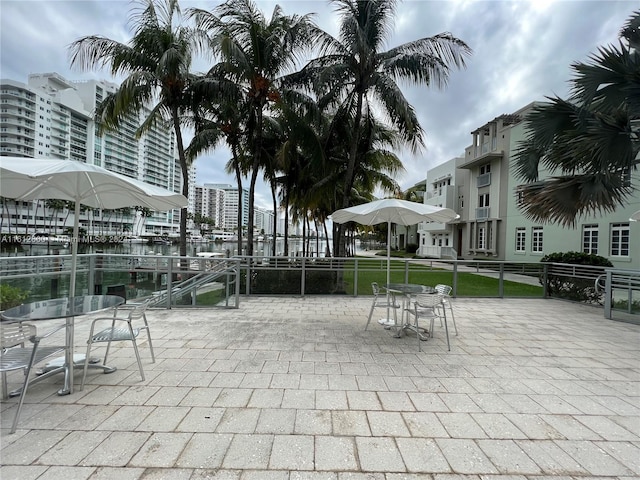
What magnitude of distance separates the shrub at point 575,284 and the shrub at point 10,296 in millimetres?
Answer: 12677

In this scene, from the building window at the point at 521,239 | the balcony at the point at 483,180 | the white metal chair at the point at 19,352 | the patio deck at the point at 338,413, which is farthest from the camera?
the balcony at the point at 483,180

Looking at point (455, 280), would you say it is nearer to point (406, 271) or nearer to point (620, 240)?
point (406, 271)

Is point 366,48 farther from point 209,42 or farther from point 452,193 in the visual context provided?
point 452,193

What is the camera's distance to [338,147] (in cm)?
1245

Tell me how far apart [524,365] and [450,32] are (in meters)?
9.07

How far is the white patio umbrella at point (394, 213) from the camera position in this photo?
5.12 m

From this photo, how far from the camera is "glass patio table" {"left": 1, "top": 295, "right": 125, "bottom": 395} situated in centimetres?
289

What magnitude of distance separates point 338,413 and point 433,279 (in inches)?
290

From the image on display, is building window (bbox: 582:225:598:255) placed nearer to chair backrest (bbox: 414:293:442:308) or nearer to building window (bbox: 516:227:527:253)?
building window (bbox: 516:227:527:253)

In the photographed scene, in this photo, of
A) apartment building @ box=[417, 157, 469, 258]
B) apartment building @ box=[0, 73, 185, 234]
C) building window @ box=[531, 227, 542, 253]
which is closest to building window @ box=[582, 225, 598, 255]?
building window @ box=[531, 227, 542, 253]

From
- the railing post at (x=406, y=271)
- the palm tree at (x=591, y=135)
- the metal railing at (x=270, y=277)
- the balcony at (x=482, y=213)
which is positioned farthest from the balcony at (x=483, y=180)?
the railing post at (x=406, y=271)

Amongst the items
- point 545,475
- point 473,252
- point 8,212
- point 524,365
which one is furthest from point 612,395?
point 8,212

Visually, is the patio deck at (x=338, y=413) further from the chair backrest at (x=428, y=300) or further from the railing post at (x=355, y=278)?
the railing post at (x=355, y=278)

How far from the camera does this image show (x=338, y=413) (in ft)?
9.04
